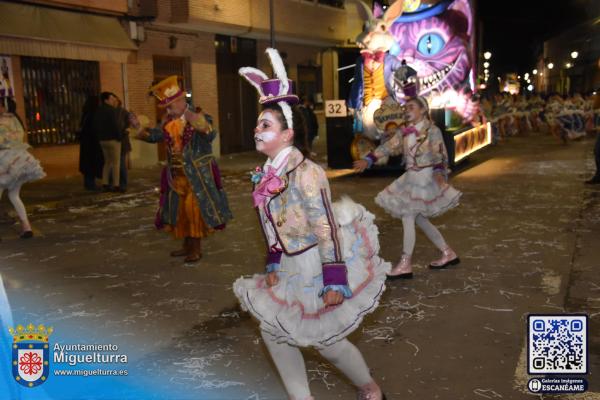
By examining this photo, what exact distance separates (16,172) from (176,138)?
9.23 feet

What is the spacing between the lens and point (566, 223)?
8.93 m

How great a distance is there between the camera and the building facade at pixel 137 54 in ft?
49.9

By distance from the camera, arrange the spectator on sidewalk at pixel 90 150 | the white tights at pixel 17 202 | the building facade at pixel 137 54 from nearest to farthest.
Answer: the white tights at pixel 17 202 < the spectator on sidewalk at pixel 90 150 < the building facade at pixel 137 54

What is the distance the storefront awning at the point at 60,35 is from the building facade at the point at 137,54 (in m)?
0.03

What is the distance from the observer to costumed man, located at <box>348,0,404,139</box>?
13945mm

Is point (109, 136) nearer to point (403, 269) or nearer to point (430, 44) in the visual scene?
point (430, 44)

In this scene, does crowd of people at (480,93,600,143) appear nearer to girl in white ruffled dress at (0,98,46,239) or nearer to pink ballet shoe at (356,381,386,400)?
girl in white ruffled dress at (0,98,46,239)

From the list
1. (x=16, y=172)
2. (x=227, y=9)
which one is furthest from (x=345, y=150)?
(x=16, y=172)

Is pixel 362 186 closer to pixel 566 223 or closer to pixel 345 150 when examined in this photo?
pixel 345 150

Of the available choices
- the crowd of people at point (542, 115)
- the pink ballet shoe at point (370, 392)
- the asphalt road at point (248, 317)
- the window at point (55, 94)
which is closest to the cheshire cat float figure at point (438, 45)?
the crowd of people at point (542, 115)

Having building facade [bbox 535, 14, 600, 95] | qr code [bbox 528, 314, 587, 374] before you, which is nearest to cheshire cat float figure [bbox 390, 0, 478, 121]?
qr code [bbox 528, 314, 587, 374]

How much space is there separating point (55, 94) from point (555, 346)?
580 inches

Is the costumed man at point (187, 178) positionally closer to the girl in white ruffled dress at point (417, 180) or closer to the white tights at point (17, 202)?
the girl in white ruffled dress at point (417, 180)

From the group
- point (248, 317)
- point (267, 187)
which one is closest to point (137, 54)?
point (248, 317)
